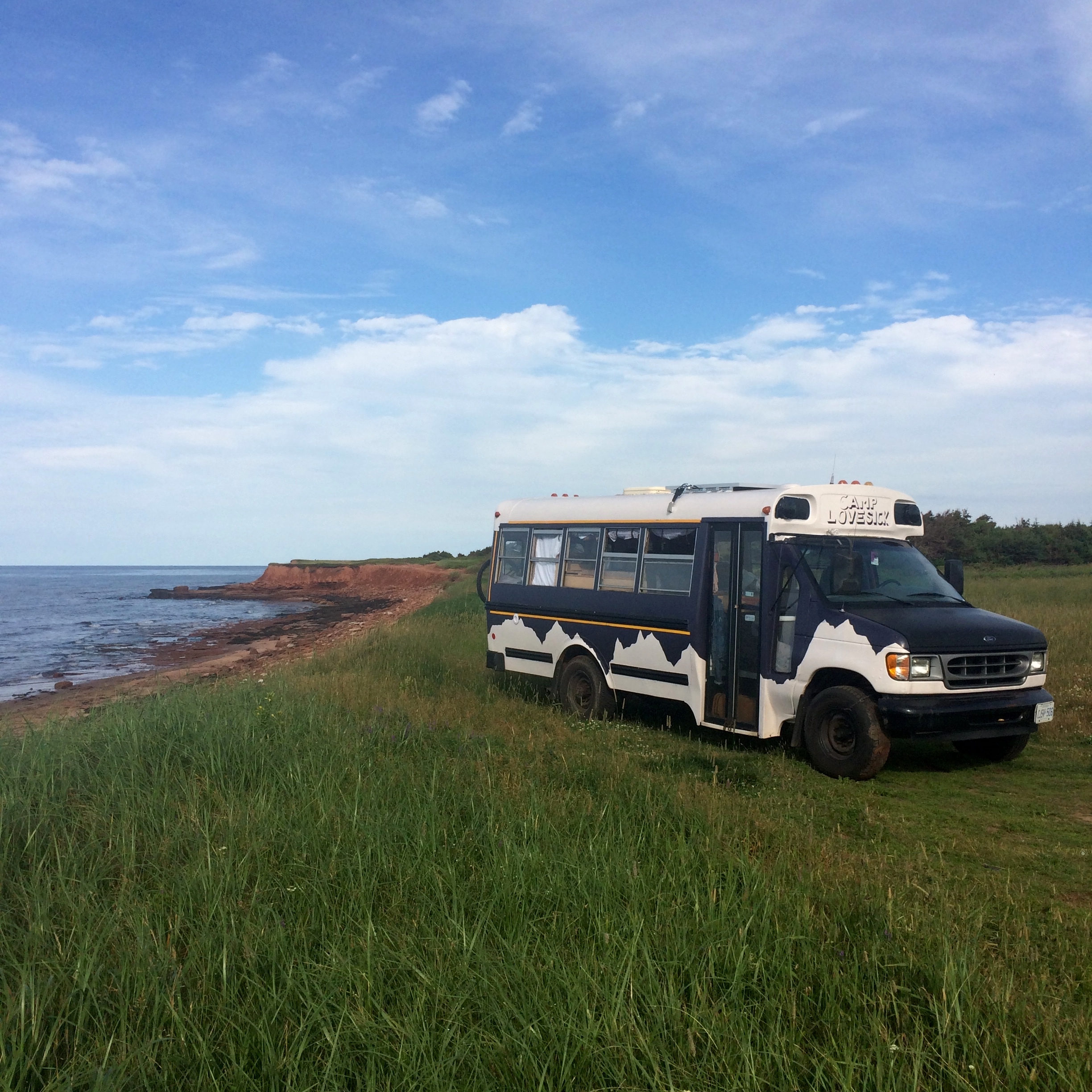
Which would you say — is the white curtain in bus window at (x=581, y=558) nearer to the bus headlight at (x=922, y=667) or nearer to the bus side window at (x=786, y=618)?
the bus side window at (x=786, y=618)

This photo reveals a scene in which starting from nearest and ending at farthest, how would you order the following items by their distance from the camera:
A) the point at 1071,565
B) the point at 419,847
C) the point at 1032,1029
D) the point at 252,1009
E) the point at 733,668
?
the point at 1032,1029 < the point at 252,1009 < the point at 419,847 < the point at 733,668 < the point at 1071,565

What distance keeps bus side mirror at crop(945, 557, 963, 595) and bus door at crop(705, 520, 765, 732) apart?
7.00ft

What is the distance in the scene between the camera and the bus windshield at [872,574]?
358 inches

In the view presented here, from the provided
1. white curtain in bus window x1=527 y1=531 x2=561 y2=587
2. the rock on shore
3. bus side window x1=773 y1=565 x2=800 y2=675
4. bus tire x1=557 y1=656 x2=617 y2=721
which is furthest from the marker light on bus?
the rock on shore

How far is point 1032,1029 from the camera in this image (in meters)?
3.28

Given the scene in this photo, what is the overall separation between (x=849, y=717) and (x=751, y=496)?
8.76 feet

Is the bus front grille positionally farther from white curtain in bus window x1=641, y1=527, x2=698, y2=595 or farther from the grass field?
white curtain in bus window x1=641, y1=527, x2=698, y2=595

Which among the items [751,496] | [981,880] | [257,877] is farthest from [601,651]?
[257,877]

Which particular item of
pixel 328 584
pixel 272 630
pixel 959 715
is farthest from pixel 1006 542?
pixel 328 584

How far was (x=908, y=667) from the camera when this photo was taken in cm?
808

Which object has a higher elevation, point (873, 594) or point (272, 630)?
point (873, 594)

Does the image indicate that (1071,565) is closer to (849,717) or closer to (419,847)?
(849,717)

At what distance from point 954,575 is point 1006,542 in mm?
40897

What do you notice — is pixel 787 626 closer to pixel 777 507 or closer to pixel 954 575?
pixel 777 507
